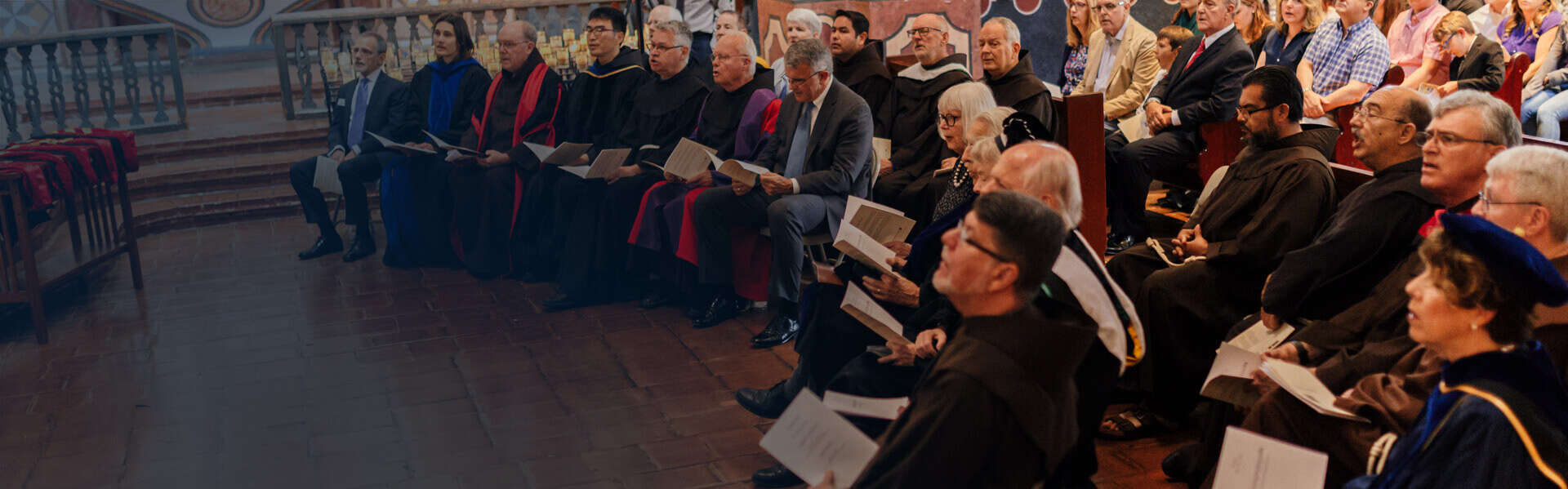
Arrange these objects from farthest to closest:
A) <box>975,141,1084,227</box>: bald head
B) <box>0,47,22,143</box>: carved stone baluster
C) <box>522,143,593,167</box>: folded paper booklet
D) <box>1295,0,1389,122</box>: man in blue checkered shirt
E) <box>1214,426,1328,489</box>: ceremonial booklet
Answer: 1. <box>0,47,22,143</box>: carved stone baluster
2. <box>522,143,593,167</box>: folded paper booklet
3. <box>1295,0,1389,122</box>: man in blue checkered shirt
4. <box>975,141,1084,227</box>: bald head
5. <box>1214,426,1328,489</box>: ceremonial booklet

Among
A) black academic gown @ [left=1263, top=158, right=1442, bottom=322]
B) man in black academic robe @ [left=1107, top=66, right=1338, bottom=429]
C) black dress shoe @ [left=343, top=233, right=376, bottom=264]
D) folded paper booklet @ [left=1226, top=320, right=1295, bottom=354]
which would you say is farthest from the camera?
black dress shoe @ [left=343, top=233, right=376, bottom=264]

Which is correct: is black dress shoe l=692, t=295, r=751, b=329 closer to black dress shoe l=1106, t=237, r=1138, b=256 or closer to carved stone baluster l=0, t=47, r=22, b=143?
black dress shoe l=1106, t=237, r=1138, b=256

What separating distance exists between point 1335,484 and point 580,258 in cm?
409

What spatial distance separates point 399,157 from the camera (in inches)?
287

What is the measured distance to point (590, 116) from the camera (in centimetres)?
685

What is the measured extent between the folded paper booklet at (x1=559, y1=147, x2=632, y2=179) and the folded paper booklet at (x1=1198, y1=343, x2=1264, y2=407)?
354 cm

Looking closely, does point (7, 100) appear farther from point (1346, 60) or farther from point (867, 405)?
point (1346, 60)

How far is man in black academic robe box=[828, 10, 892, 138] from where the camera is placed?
620 centimetres

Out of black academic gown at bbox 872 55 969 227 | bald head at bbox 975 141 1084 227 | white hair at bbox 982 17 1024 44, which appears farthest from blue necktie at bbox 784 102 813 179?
bald head at bbox 975 141 1084 227

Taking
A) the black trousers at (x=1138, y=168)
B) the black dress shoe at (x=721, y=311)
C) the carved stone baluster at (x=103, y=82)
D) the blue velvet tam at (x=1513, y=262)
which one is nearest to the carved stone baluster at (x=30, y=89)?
the carved stone baluster at (x=103, y=82)

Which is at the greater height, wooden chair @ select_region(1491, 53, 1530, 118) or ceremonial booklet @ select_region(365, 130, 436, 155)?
wooden chair @ select_region(1491, 53, 1530, 118)

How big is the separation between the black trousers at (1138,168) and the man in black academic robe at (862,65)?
1196 mm

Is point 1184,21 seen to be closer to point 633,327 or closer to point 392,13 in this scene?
point 633,327

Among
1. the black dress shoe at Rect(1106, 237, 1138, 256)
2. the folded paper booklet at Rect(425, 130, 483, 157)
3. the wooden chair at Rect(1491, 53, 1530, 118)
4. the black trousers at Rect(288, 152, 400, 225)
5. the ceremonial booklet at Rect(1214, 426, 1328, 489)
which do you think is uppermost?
the wooden chair at Rect(1491, 53, 1530, 118)
